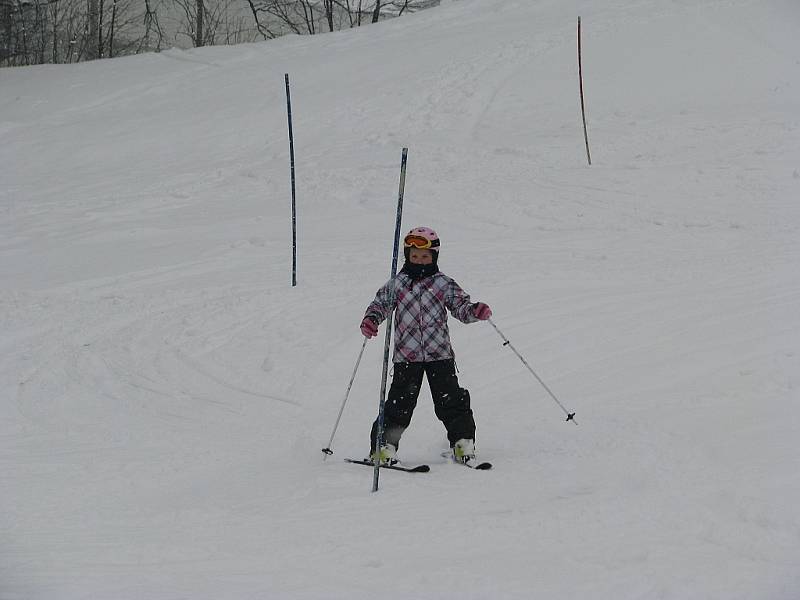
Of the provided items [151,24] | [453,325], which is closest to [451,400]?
[453,325]

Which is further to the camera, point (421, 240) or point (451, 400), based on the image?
point (451, 400)

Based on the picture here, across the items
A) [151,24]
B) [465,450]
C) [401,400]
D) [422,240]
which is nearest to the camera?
[422,240]

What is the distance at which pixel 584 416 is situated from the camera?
21.7 ft

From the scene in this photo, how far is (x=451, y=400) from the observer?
19.4ft

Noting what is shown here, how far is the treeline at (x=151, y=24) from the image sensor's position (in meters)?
33.4

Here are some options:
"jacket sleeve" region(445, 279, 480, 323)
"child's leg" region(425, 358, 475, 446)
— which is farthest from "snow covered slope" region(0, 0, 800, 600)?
"jacket sleeve" region(445, 279, 480, 323)

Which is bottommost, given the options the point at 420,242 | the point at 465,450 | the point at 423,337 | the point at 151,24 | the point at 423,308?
the point at 465,450

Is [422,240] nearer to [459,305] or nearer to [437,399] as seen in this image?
[459,305]

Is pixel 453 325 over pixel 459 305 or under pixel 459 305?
under

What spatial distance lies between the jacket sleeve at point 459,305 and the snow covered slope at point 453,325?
99 cm

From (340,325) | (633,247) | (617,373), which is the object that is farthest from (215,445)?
(633,247)

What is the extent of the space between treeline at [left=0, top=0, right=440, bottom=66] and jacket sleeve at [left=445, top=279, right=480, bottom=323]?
28.9 metres

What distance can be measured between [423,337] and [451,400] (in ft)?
1.58

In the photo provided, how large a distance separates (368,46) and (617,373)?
667 inches
